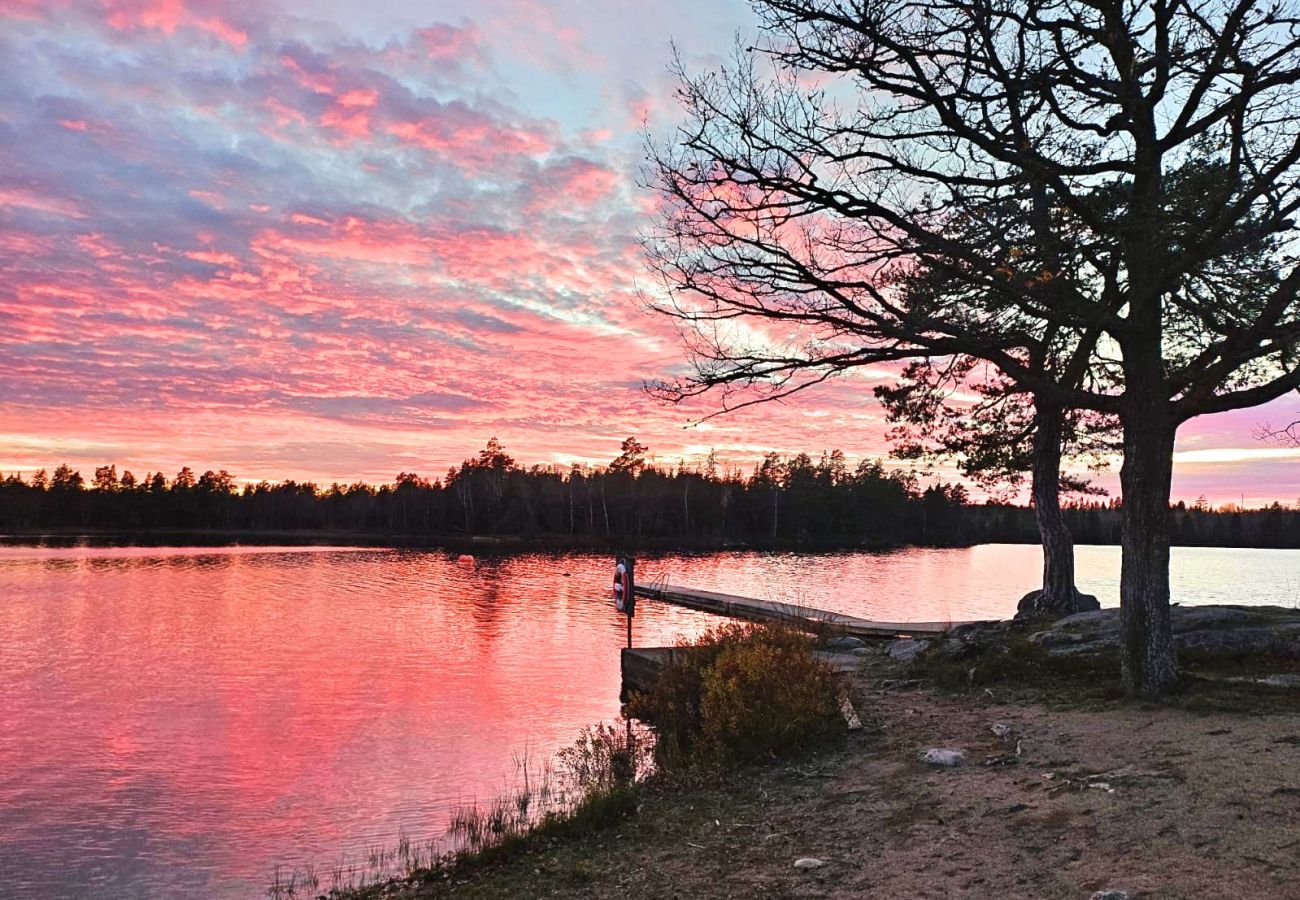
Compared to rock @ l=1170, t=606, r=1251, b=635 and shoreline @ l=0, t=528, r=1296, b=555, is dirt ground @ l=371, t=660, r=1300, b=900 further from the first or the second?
shoreline @ l=0, t=528, r=1296, b=555

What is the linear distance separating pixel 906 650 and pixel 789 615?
28.3 feet

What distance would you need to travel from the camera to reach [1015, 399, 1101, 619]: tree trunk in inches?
743

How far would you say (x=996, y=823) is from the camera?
6.99m

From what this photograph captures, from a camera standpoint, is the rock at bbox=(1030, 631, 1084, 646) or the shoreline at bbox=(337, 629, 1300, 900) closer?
the shoreline at bbox=(337, 629, 1300, 900)

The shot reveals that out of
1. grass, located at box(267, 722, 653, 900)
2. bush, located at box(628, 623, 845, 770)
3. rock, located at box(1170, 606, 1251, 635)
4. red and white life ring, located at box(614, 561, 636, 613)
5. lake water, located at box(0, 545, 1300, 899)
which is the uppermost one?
rock, located at box(1170, 606, 1251, 635)

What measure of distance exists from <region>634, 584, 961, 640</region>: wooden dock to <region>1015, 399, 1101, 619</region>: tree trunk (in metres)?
A: 3.13

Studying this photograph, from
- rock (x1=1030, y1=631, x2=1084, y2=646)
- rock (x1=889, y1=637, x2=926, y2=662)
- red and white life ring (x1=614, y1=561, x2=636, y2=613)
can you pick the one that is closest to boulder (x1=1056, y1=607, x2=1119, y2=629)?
rock (x1=1030, y1=631, x2=1084, y2=646)

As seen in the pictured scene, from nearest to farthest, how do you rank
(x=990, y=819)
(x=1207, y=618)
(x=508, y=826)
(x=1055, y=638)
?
(x=990, y=819)
(x=508, y=826)
(x=1207, y=618)
(x=1055, y=638)

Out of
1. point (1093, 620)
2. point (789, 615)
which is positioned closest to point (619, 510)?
point (789, 615)

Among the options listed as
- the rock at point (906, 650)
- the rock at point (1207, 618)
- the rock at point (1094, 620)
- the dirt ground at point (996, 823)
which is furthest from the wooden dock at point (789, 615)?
the dirt ground at point (996, 823)

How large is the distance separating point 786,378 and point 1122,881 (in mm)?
6556

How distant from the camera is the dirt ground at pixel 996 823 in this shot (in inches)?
229

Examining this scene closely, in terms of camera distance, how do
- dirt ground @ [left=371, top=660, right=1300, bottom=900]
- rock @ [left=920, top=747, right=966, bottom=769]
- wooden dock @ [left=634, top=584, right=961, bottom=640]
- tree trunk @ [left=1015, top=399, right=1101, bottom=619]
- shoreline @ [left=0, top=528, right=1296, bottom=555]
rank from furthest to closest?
shoreline @ [left=0, top=528, right=1296, bottom=555] → wooden dock @ [left=634, top=584, right=961, bottom=640] → tree trunk @ [left=1015, top=399, right=1101, bottom=619] → rock @ [left=920, top=747, right=966, bottom=769] → dirt ground @ [left=371, top=660, right=1300, bottom=900]

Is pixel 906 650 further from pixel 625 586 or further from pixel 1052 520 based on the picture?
pixel 625 586
